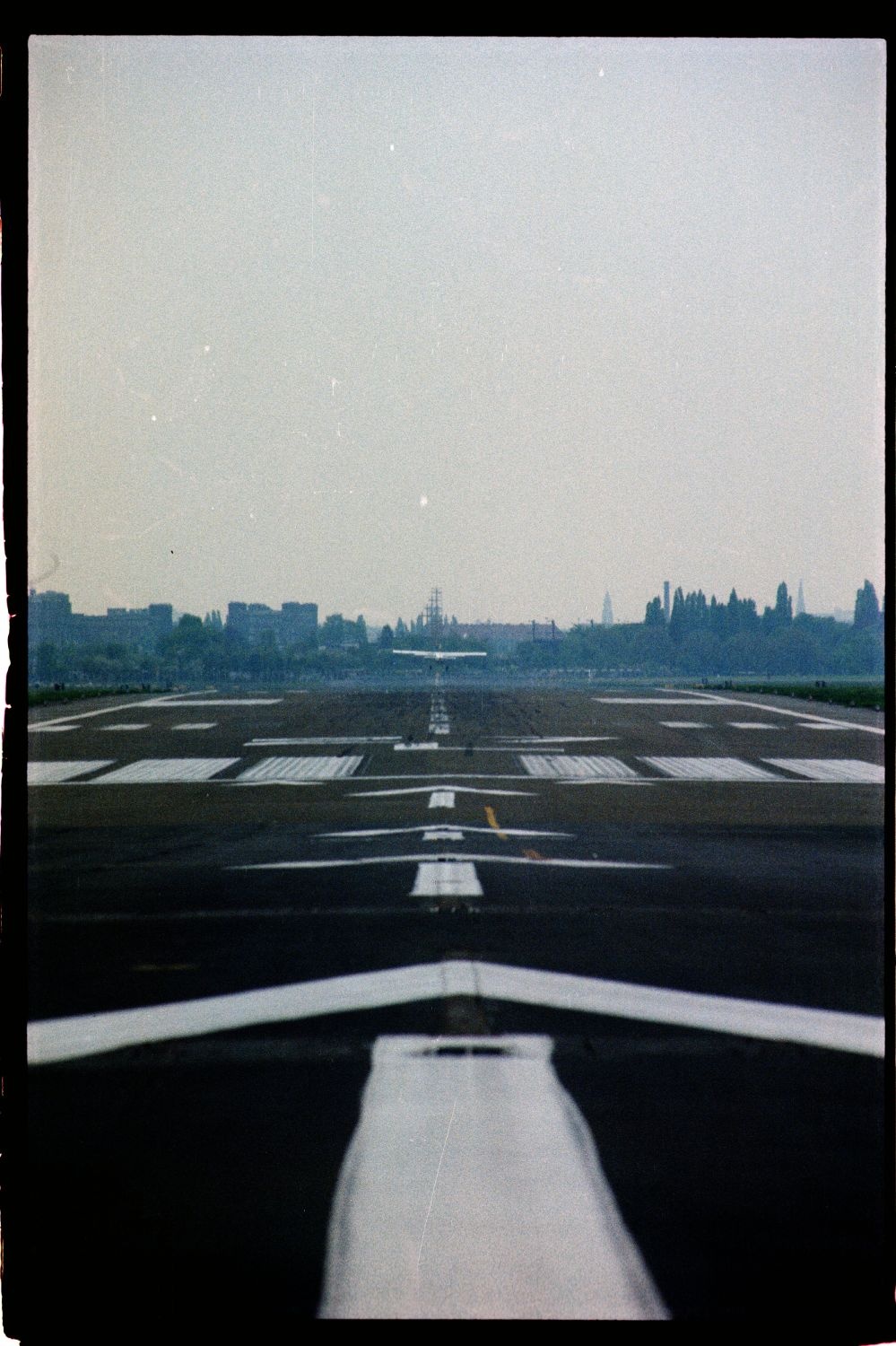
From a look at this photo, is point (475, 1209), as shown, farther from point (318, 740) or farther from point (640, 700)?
point (640, 700)

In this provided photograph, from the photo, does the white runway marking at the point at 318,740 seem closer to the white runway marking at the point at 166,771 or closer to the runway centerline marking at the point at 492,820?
the white runway marking at the point at 166,771

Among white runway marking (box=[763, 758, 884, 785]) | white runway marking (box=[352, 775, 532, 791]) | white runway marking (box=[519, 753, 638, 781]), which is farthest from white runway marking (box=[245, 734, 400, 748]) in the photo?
white runway marking (box=[763, 758, 884, 785])

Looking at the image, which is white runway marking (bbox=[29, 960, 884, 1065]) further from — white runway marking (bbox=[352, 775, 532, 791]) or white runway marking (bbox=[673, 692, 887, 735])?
white runway marking (bbox=[673, 692, 887, 735])

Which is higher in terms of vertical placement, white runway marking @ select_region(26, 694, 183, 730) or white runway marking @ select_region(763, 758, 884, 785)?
white runway marking @ select_region(26, 694, 183, 730)

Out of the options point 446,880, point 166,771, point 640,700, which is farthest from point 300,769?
point 640,700

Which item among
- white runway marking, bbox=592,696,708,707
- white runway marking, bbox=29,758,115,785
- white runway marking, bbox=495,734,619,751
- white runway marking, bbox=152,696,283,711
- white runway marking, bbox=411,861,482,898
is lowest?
white runway marking, bbox=29,758,115,785

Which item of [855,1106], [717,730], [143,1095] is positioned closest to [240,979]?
[143,1095]
